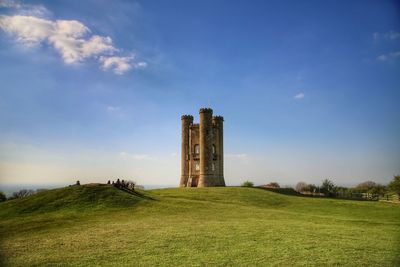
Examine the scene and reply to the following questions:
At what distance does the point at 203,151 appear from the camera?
56.9m

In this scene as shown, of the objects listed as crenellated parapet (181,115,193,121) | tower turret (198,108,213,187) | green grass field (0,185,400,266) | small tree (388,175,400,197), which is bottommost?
green grass field (0,185,400,266)

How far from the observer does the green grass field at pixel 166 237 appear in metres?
13.0

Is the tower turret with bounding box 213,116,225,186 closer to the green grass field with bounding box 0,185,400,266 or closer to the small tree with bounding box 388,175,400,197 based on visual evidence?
the green grass field with bounding box 0,185,400,266

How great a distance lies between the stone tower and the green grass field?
89.4 feet

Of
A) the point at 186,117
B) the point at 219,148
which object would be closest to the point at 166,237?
the point at 219,148

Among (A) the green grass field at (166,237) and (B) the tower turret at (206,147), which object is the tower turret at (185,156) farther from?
(A) the green grass field at (166,237)

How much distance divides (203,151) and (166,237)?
133 feet

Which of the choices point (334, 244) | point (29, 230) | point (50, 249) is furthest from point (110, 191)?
point (334, 244)

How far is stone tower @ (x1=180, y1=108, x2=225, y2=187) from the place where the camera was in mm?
56781

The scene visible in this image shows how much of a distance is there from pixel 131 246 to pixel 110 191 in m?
18.4

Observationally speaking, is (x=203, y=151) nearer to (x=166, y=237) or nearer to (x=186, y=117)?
(x=186, y=117)

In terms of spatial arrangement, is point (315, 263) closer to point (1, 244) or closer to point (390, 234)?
point (390, 234)

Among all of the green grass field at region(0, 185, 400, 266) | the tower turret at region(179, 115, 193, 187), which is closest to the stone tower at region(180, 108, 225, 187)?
the tower turret at region(179, 115, 193, 187)

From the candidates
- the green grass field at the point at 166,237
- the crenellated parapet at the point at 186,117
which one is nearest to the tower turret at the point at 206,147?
the crenellated parapet at the point at 186,117
